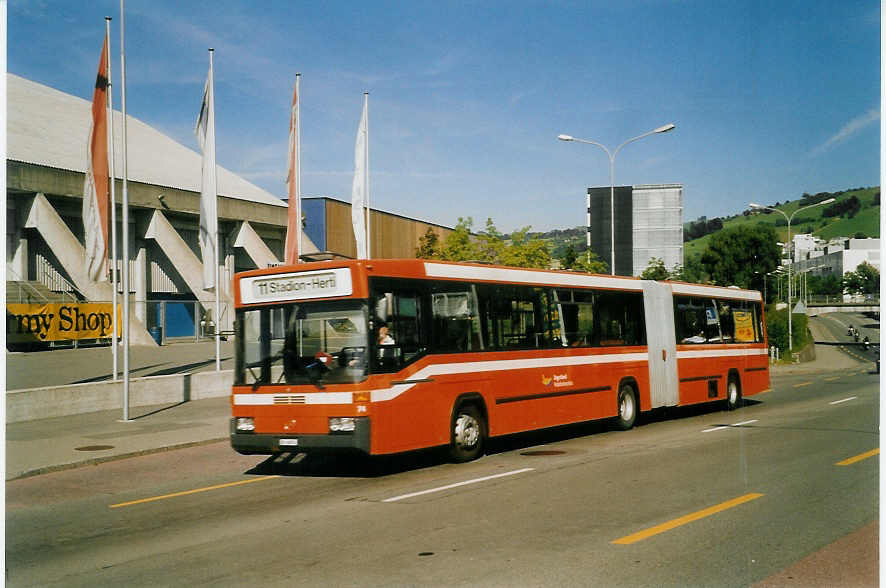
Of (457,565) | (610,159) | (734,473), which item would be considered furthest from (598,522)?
(610,159)

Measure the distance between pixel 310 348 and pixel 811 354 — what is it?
5475cm

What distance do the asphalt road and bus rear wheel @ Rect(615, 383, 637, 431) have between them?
2.17 meters

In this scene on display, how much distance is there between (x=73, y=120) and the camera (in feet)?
130

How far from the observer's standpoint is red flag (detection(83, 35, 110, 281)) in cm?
1764

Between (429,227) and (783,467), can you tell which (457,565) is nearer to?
(783,467)

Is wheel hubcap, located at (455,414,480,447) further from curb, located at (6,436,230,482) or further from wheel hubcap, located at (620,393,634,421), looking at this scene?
curb, located at (6,436,230,482)

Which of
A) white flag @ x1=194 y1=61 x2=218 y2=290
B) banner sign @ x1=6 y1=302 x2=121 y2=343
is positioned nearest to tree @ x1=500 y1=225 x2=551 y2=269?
banner sign @ x1=6 y1=302 x2=121 y2=343

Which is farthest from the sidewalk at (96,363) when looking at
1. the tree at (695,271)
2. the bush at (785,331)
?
the tree at (695,271)

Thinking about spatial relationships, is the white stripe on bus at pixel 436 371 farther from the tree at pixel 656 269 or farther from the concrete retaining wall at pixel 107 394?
the tree at pixel 656 269

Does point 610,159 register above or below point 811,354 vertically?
above

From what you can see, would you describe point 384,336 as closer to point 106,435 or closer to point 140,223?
point 106,435

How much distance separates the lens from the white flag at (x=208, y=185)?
21.3 metres

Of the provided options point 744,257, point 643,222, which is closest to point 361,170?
point 643,222

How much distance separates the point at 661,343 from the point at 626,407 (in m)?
2.01
